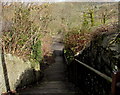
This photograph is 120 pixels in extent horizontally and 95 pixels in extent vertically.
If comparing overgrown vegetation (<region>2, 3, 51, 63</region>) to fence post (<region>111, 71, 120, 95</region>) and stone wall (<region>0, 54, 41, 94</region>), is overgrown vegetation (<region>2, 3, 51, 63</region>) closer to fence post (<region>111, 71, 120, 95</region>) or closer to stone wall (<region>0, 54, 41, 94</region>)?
stone wall (<region>0, 54, 41, 94</region>)

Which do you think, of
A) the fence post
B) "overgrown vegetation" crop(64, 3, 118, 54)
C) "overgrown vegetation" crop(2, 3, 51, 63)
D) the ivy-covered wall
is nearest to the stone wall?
"overgrown vegetation" crop(2, 3, 51, 63)

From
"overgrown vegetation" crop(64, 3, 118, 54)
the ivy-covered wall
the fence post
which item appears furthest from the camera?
"overgrown vegetation" crop(64, 3, 118, 54)

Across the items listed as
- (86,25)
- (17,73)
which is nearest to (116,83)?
(17,73)

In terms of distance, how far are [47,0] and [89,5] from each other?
368 cm

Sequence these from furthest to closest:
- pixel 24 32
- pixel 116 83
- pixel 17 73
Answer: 1. pixel 24 32
2. pixel 17 73
3. pixel 116 83

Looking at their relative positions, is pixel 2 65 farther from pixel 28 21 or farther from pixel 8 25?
pixel 28 21

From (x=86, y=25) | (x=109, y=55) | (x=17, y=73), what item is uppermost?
(x=86, y=25)

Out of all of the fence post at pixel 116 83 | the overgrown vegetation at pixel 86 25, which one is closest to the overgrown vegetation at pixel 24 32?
the overgrown vegetation at pixel 86 25

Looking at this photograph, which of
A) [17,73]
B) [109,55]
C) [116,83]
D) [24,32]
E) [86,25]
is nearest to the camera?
[116,83]

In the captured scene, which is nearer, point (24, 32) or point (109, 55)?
point (109, 55)

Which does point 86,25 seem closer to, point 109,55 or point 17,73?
point 17,73

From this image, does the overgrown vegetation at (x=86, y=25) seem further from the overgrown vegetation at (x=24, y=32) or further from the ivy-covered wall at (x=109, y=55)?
the ivy-covered wall at (x=109, y=55)

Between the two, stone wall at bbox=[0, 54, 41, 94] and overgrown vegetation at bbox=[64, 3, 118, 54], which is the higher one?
overgrown vegetation at bbox=[64, 3, 118, 54]

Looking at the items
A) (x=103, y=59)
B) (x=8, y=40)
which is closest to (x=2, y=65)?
(x=8, y=40)
